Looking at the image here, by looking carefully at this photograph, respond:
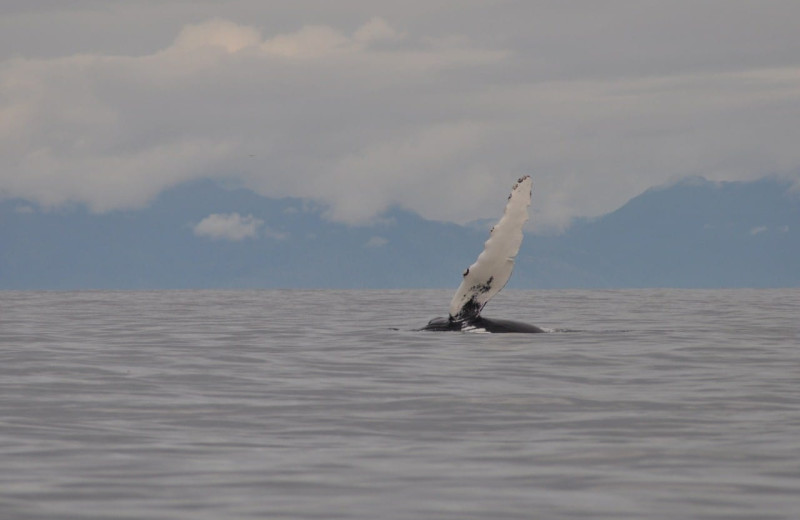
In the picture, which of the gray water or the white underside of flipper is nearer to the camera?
the gray water

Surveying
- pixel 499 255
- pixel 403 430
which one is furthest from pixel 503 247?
pixel 403 430

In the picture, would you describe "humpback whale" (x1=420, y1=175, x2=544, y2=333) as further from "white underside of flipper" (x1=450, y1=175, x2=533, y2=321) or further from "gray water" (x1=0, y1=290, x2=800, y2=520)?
"gray water" (x1=0, y1=290, x2=800, y2=520)

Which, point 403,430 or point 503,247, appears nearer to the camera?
point 403,430

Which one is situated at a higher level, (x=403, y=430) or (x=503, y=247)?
(x=503, y=247)

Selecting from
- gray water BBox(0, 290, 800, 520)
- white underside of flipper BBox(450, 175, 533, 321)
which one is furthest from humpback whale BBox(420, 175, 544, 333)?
gray water BBox(0, 290, 800, 520)

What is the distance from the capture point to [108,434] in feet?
37.9

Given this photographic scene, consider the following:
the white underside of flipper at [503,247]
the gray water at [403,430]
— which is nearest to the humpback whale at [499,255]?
the white underside of flipper at [503,247]

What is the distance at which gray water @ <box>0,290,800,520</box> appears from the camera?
335 inches

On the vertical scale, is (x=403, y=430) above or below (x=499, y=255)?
below

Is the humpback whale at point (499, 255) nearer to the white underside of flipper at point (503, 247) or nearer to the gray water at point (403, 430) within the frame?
the white underside of flipper at point (503, 247)

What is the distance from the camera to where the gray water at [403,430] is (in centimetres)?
850

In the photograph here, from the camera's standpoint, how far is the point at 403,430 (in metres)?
12.0

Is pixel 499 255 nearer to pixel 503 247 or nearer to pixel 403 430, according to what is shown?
pixel 503 247

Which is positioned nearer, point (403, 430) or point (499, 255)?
point (403, 430)
